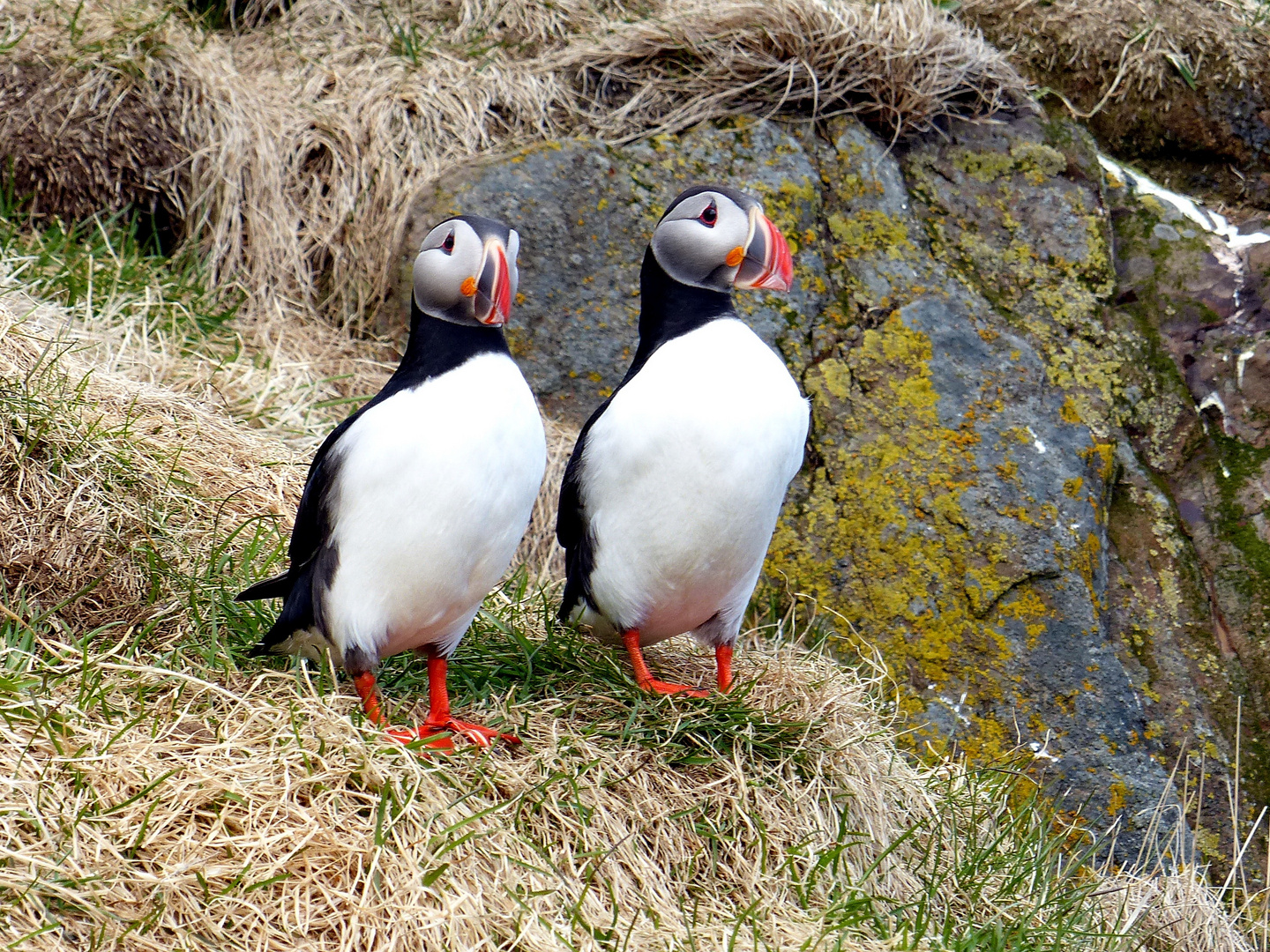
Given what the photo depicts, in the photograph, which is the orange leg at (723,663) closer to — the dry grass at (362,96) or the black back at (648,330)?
the black back at (648,330)

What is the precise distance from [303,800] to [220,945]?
0.36m

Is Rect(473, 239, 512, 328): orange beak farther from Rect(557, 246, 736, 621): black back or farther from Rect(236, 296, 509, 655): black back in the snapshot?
Rect(557, 246, 736, 621): black back

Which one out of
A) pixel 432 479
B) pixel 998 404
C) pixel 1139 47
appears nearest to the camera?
pixel 432 479

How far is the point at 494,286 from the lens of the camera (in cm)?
265

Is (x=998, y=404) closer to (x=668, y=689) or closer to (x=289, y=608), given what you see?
(x=668, y=689)

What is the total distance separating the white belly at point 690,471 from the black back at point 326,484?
1.39ft

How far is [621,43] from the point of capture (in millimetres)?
5680

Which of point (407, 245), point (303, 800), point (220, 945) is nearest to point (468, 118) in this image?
point (407, 245)

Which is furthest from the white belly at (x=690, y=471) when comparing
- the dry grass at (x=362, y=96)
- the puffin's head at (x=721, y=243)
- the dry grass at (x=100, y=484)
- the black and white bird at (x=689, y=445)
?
the dry grass at (x=362, y=96)

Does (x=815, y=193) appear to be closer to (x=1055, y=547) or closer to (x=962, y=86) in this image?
(x=962, y=86)

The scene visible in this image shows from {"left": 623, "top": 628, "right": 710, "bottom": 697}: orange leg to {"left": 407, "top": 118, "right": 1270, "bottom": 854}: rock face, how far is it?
3.87ft

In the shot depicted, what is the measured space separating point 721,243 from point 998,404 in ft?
6.90

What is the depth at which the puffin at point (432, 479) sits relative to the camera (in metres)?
2.63

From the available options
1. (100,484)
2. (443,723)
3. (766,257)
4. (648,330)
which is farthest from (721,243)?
(100,484)
